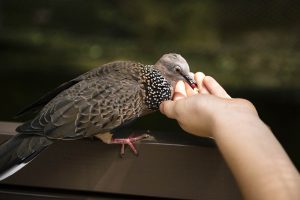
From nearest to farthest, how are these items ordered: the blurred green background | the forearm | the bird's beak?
1. the forearm
2. the bird's beak
3. the blurred green background

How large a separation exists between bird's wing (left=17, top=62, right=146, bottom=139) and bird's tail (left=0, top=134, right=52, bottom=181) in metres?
0.01

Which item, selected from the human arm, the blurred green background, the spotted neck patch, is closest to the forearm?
the human arm

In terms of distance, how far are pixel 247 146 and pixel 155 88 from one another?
1.06 feet

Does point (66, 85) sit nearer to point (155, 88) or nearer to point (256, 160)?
point (155, 88)

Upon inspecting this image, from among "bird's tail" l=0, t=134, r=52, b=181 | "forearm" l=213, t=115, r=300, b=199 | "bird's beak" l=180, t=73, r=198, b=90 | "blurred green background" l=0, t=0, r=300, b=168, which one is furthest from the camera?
"blurred green background" l=0, t=0, r=300, b=168

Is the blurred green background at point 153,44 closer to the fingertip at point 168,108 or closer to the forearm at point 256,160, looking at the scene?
the fingertip at point 168,108

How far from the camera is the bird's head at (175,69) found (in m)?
0.85

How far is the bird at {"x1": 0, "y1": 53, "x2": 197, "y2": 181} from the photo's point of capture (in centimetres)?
75

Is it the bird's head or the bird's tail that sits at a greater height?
the bird's head

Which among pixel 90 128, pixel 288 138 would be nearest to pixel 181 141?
pixel 90 128

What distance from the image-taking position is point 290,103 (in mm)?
1257

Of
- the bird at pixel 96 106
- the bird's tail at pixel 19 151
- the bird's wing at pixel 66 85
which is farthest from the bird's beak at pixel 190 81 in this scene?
the bird's tail at pixel 19 151

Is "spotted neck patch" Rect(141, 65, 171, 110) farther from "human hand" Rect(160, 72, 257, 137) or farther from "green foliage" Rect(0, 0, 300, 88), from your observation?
"green foliage" Rect(0, 0, 300, 88)

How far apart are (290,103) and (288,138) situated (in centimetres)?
13
